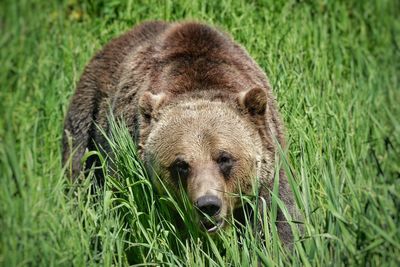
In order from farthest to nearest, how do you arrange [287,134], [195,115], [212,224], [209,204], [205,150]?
[287,134] < [195,115] < [205,150] < [212,224] < [209,204]

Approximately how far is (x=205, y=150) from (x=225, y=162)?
144 millimetres

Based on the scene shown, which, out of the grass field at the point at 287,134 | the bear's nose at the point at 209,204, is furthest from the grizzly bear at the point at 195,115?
the grass field at the point at 287,134

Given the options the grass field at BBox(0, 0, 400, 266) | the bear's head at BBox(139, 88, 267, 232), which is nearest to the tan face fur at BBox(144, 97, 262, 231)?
the bear's head at BBox(139, 88, 267, 232)

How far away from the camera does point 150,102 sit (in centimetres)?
576

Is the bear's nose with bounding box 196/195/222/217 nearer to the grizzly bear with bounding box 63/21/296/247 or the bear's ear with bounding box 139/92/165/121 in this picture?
the grizzly bear with bounding box 63/21/296/247

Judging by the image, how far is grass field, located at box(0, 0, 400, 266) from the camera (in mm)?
4293

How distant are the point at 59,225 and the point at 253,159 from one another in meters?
1.53

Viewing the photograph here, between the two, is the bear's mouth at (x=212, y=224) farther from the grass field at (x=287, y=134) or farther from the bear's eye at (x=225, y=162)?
the bear's eye at (x=225, y=162)

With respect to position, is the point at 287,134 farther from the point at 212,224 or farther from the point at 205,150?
the point at 212,224

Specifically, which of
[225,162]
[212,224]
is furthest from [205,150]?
[212,224]

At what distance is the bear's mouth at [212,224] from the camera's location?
4956 mm

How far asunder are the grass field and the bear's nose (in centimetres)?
18

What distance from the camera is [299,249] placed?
14.3 ft

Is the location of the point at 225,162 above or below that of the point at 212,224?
above
